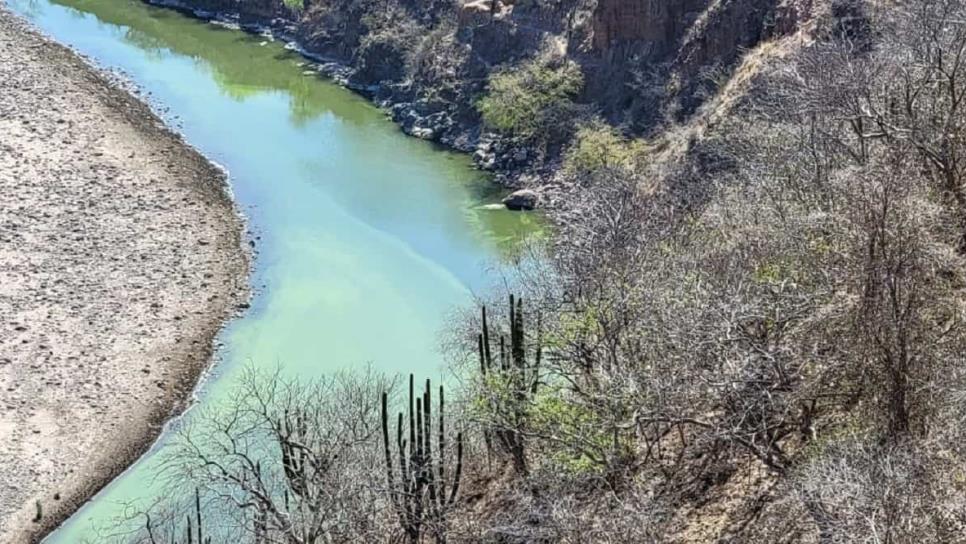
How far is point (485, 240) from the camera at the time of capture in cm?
4169

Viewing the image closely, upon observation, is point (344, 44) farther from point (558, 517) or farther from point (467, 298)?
point (558, 517)

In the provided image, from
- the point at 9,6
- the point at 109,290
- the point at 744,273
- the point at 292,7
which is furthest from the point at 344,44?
the point at 744,273

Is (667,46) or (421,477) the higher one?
(667,46)

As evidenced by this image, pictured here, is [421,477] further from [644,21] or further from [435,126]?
[435,126]

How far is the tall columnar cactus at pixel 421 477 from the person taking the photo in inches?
859

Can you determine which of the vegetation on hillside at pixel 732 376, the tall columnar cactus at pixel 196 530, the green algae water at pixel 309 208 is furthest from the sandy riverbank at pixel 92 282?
the tall columnar cactus at pixel 196 530

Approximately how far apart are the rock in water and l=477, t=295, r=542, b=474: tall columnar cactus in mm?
18318

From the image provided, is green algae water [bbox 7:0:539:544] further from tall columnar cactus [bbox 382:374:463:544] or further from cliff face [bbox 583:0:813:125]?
tall columnar cactus [bbox 382:374:463:544]

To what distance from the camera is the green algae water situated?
35.0 meters

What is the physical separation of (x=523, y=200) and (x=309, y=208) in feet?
29.0

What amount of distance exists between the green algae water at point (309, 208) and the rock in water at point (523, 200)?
639mm

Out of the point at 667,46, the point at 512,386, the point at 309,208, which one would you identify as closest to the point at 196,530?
the point at 512,386

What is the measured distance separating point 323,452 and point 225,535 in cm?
528

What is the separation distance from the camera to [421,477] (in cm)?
2284
